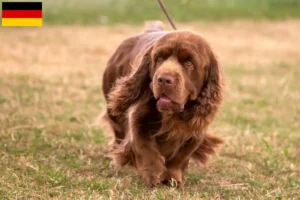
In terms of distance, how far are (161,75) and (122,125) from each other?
1240 mm

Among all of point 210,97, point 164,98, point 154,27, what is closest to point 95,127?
point 154,27

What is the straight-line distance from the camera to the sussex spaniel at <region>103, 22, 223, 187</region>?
166 inches

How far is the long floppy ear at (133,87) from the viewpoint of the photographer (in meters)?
4.53

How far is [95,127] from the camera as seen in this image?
21.7 ft

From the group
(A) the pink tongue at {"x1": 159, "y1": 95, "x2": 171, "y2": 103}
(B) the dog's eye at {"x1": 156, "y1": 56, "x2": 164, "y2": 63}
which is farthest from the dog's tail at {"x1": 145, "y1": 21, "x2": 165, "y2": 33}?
(A) the pink tongue at {"x1": 159, "y1": 95, "x2": 171, "y2": 103}

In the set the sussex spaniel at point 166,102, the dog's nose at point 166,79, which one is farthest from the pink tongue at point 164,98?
the dog's nose at point 166,79

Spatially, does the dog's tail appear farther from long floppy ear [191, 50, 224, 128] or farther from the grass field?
long floppy ear [191, 50, 224, 128]

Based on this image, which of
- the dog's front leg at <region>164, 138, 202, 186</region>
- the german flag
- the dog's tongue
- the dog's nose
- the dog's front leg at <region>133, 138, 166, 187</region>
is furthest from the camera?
the german flag

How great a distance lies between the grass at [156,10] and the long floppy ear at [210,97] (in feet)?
36.2

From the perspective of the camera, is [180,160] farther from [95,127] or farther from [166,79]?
[95,127]

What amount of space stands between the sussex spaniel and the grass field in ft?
0.63

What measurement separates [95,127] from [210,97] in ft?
7.85

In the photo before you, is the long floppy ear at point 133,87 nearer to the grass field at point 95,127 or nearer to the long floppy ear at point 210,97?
the long floppy ear at point 210,97

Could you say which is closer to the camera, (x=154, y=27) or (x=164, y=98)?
(x=164, y=98)
